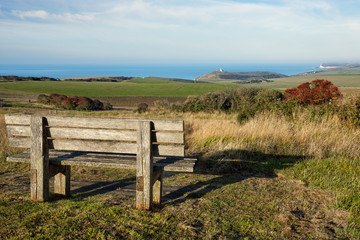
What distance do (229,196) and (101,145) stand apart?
2.06m

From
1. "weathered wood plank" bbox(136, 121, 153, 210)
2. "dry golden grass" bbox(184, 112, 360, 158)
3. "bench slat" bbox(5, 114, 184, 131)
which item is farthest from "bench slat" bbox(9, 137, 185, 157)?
"dry golden grass" bbox(184, 112, 360, 158)

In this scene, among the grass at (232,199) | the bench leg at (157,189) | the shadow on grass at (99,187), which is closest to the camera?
the grass at (232,199)

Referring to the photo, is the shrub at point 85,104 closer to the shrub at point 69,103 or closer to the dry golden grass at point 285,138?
the shrub at point 69,103

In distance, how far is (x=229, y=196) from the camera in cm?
488

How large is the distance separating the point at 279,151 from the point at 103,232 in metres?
4.87

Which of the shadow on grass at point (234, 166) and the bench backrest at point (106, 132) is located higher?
the bench backrest at point (106, 132)

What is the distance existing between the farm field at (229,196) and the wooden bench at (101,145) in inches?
12.3

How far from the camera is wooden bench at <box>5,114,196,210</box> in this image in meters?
4.15

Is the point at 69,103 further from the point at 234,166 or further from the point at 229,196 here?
the point at 229,196

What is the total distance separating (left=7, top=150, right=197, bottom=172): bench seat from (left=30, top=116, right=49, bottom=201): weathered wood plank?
Result: 0.17 metres

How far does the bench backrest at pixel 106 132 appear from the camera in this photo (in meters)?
4.15

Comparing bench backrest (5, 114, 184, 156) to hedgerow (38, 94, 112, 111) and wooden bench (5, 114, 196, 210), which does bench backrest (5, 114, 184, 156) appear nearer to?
wooden bench (5, 114, 196, 210)

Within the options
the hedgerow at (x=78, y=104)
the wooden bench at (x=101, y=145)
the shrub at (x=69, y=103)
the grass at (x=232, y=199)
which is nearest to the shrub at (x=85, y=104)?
the hedgerow at (x=78, y=104)

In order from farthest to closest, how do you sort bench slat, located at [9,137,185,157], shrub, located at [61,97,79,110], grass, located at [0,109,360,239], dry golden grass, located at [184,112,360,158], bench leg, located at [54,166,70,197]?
1. shrub, located at [61,97,79,110]
2. dry golden grass, located at [184,112,360,158]
3. bench leg, located at [54,166,70,197]
4. bench slat, located at [9,137,185,157]
5. grass, located at [0,109,360,239]
